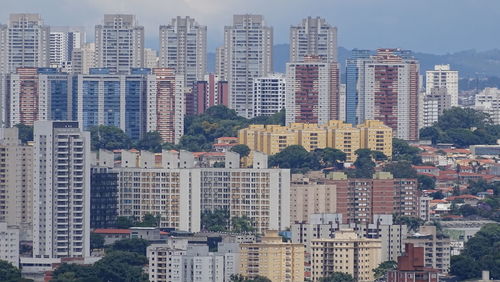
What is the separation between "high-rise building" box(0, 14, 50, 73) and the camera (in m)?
87.3

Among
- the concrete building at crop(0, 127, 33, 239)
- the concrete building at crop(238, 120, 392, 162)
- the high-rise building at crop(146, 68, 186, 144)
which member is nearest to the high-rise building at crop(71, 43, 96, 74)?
the high-rise building at crop(146, 68, 186, 144)

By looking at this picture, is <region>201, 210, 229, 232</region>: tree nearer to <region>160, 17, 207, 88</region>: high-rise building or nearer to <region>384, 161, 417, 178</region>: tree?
<region>384, 161, 417, 178</region>: tree

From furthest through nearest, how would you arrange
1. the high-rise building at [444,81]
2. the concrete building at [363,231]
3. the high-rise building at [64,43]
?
the high-rise building at [444,81] < the high-rise building at [64,43] < the concrete building at [363,231]

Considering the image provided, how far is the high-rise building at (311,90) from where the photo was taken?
77.6 m

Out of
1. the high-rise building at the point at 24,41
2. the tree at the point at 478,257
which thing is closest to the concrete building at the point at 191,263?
the tree at the point at 478,257

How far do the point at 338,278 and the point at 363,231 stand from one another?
363 centimetres

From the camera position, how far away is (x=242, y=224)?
2215 inches

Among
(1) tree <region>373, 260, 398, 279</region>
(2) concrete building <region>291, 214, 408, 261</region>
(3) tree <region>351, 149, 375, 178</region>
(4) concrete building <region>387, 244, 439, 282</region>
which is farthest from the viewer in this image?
(3) tree <region>351, 149, 375, 178</region>

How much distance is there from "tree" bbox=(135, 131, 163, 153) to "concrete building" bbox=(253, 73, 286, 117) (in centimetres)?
712

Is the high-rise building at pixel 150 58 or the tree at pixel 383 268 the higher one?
the high-rise building at pixel 150 58

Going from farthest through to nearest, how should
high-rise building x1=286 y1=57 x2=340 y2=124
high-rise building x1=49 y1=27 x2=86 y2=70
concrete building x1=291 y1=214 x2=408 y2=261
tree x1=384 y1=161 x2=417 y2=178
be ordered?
high-rise building x1=49 y1=27 x2=86 y2=70
high-rise building x1=286 y1=57 x2=340 y2=124
tree x1=384 y1=161 x2=417 y2=178
concrete building x1=291 y1=214 x2=408 y2=261

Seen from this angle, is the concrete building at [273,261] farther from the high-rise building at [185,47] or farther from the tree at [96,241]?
the high-rise building at [185,47]

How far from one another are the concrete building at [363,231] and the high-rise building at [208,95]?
101ft

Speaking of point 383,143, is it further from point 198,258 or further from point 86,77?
point 198,258
